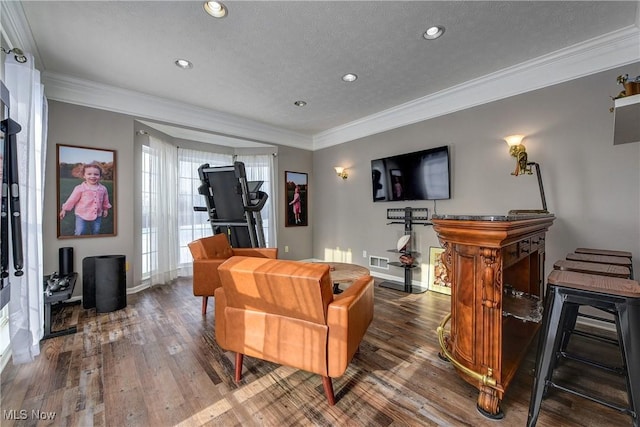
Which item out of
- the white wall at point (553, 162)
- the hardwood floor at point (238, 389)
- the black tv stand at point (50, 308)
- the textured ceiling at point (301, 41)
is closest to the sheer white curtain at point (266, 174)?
the textured ceiling at point (301, 41)

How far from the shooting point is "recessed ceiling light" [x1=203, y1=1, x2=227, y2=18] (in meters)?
2.02

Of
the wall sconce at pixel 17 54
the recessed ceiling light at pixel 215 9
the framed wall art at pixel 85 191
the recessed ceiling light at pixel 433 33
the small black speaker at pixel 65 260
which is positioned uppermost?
the recessed ceiling light at pixel 433 33

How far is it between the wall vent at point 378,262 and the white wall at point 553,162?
0.10 m

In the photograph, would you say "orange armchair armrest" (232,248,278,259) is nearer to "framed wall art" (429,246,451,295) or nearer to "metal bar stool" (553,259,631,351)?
"framed wall art" (429,246,451,295)

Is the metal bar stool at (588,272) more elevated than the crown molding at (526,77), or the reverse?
the crown molding at (526,77)

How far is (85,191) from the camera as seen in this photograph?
3299 mm

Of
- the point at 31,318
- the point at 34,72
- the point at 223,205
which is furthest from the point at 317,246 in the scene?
the point at 34,72

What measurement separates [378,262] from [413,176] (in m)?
1.59

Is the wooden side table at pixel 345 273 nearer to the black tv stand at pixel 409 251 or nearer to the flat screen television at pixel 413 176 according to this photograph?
the black tv stand at pixel 409 251

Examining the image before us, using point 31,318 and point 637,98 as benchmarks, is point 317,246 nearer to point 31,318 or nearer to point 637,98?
point 31,318

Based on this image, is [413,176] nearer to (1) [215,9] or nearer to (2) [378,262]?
(2) [378,262]

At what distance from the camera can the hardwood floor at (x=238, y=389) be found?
1.49 m

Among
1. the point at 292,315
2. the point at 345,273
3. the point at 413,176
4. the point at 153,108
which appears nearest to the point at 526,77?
the point at 413,176

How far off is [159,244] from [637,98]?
5.08m
